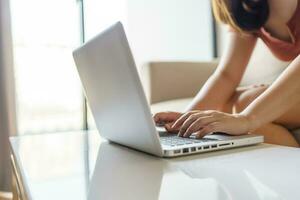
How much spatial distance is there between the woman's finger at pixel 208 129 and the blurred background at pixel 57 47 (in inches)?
48.3

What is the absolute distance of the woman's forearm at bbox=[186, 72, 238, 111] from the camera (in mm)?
1064

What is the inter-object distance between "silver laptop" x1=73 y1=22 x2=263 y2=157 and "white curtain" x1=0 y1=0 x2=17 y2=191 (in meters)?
1.39

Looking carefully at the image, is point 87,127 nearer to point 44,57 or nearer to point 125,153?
point 44,57

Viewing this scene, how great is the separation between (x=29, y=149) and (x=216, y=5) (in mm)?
721

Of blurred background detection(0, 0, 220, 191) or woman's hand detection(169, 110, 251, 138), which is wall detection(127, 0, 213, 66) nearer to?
blurred background detection(0, 0, 220, 191)

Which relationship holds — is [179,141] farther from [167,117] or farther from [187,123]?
[167,117]

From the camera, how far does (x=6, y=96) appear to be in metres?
2.01

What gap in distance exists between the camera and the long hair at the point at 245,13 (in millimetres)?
1102

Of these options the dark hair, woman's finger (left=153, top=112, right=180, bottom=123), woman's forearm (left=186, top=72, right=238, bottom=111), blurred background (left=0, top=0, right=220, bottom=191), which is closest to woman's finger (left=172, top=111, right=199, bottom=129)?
woman's finger (left=153, top=112, right=180, bottom=123)

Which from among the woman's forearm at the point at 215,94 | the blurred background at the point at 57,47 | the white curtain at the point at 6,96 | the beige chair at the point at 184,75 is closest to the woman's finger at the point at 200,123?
the woman's forearm at the point at 215,94

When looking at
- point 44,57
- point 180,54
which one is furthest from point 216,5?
point 180,54

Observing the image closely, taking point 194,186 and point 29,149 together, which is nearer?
point 194,186

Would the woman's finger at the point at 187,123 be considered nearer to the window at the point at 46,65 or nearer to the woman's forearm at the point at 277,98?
the woman's forearm at the point at 277,98

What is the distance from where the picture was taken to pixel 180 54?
2646 mm
